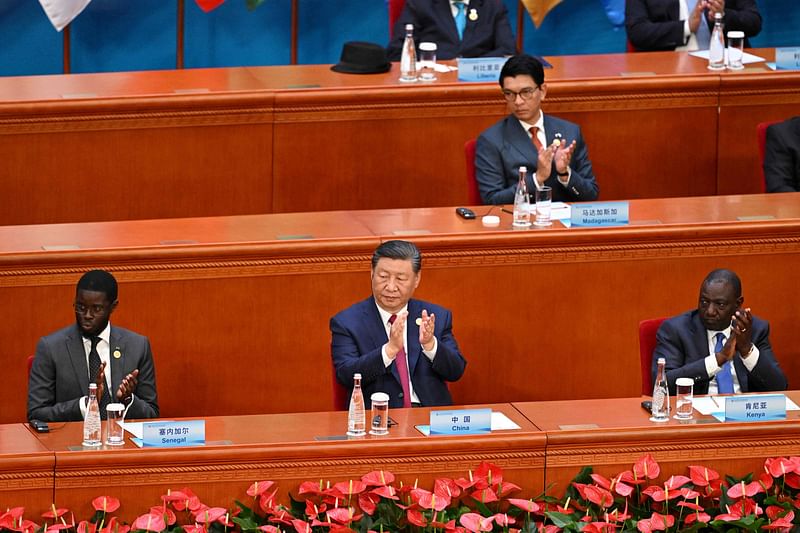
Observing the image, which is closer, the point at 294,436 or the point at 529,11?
the point at 294,436

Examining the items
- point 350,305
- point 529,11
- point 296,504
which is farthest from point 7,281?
point 529,11

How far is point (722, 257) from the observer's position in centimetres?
560

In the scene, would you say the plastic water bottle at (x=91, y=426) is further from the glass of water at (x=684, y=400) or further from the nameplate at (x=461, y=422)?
the glass of water at (x=684, y=400)

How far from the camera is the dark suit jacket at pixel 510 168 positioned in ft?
19.5

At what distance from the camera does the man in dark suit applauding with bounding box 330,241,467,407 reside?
4.88 m

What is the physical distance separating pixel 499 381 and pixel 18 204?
6.08 ft

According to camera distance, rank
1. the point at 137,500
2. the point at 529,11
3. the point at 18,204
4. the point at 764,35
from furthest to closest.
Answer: the point at 764,35 < the point at 529,11 < the point at 18,204 < the point at 137,500

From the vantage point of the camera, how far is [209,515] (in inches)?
162

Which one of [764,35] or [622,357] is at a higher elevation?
[764,35]

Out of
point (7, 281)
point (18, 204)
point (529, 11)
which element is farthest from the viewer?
point (529, 11)

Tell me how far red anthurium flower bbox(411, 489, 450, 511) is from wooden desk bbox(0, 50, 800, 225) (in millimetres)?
→ 2400

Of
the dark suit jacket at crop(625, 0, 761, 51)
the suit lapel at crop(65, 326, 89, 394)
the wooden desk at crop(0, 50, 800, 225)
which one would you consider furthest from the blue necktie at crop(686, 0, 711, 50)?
the suit lapel at crop(65, 326, 89, 394)

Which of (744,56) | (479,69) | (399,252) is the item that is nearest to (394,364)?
(399,252)

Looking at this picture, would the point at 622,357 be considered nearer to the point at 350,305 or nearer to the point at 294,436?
the point at 350,305
